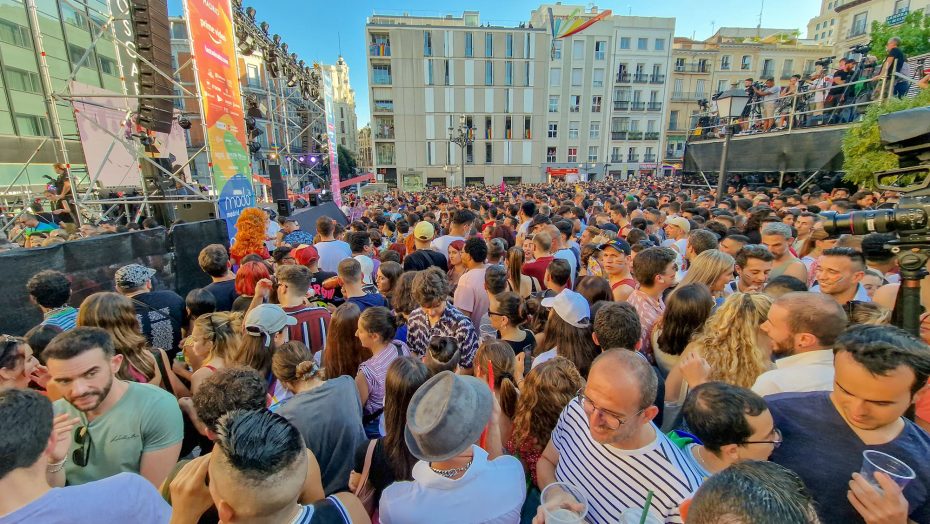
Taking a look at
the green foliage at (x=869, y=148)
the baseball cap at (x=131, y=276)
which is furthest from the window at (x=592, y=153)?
the baseball cap at (x=131, y=276)

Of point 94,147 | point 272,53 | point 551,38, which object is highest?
point 551,38

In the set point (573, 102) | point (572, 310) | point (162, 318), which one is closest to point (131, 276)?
point (162, 318)

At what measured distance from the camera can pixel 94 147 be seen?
8281 millimetres

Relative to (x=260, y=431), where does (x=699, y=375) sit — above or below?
below

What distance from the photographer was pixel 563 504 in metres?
1.30

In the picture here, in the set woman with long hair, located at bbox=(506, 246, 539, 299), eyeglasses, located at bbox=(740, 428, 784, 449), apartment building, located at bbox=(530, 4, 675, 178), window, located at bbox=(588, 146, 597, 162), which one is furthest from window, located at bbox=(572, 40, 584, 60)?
eyeglasses, located at bbox=(740, 428, 784, 449)

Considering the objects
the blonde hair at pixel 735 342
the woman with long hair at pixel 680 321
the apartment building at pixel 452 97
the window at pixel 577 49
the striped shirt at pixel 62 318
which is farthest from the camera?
the window at pixel 577 49

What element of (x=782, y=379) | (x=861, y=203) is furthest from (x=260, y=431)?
(x=861, y=203)

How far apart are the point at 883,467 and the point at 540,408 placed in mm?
1206

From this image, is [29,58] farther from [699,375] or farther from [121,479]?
[699,375]

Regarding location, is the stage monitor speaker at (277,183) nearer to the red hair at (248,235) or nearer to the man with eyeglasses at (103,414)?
the red hair at (248,235)

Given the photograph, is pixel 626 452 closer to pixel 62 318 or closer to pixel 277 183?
pixel 62 318

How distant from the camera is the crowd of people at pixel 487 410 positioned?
3.99 feet

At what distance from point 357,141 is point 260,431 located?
87.4 metres
